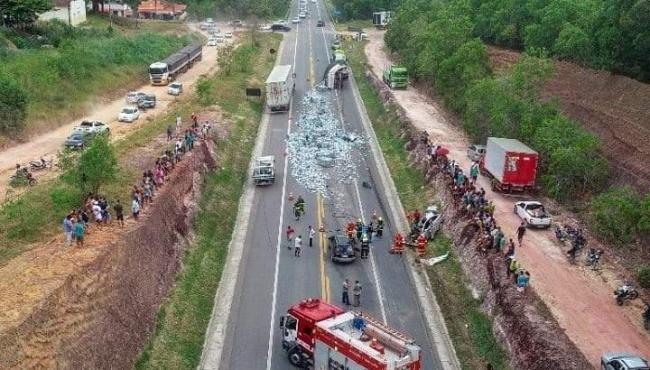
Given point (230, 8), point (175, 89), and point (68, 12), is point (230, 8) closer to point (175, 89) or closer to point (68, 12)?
point (68, 12)

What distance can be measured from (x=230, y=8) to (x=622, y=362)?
5508 inches

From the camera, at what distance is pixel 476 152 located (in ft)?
193

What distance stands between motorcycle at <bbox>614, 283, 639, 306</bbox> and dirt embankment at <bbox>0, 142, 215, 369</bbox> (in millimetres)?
22701

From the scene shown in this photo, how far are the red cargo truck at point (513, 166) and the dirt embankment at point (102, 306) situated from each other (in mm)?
22822

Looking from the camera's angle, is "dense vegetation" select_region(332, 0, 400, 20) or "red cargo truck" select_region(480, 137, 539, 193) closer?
"red cargo truck" select_region(480, 137, 539, 193)

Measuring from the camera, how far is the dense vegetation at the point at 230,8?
154000 millimetres

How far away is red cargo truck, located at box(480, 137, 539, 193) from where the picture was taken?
49500mm

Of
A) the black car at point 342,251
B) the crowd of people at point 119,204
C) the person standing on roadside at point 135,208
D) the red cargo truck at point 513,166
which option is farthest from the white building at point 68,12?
the red cargo truck at point 513,166

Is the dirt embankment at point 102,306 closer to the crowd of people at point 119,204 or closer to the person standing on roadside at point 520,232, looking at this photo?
the crowd of people at point 119,204

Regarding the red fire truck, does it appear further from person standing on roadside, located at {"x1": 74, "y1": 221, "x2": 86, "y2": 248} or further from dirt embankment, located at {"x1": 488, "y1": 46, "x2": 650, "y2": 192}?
dirt embankment, located at {"x1": 488, "y1": 46, "x2": 650, "y2": 192}

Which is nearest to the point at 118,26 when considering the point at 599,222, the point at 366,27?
the point at 366,27

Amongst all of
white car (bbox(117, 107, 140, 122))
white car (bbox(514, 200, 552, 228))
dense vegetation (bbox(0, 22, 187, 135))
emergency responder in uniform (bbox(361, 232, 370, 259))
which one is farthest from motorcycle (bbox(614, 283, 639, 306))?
white car (bbox(117, 107, 140, 122))

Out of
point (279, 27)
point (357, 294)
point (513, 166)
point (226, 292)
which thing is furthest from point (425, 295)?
point (279, 27)

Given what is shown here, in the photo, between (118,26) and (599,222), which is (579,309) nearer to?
(599,222)
